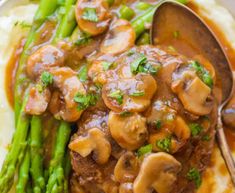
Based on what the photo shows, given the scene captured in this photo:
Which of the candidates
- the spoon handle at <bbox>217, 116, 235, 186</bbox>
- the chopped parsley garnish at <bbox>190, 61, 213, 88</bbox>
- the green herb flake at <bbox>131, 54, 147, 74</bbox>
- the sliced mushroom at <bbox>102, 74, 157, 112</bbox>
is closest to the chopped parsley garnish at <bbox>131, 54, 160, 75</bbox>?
the green herb flake at <bbox>131, 54, 147, 74</bbox>

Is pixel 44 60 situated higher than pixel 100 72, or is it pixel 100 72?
pixel 44 60

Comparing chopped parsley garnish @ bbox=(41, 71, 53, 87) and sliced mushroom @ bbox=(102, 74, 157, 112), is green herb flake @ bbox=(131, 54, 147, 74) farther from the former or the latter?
chopped parsley garnish @ bbox=(41, 71, 53, 87)

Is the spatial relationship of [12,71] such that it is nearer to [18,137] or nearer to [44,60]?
[44,60]

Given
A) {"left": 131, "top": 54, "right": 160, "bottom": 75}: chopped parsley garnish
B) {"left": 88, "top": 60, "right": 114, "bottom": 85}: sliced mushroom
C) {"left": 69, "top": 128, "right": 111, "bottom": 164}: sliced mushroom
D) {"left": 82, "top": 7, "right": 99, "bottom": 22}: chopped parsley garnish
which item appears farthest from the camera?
{"left": 82, "top": 7, "right": 99, "bottom": 22}: chopped parsley garnish

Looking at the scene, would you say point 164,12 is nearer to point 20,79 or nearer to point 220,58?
point 220,58

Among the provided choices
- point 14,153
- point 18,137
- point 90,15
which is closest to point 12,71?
point 18,137

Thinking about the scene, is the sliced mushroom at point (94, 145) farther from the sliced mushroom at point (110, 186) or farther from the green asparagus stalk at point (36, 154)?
the green asparagus stalk at point (36, 154)

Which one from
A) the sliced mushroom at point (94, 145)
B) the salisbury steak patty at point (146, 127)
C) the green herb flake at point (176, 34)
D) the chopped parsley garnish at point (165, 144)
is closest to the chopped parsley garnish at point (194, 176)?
the salisbury steak patty at point (146, 127)

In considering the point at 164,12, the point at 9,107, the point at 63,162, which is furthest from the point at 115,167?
the point at 164,12
